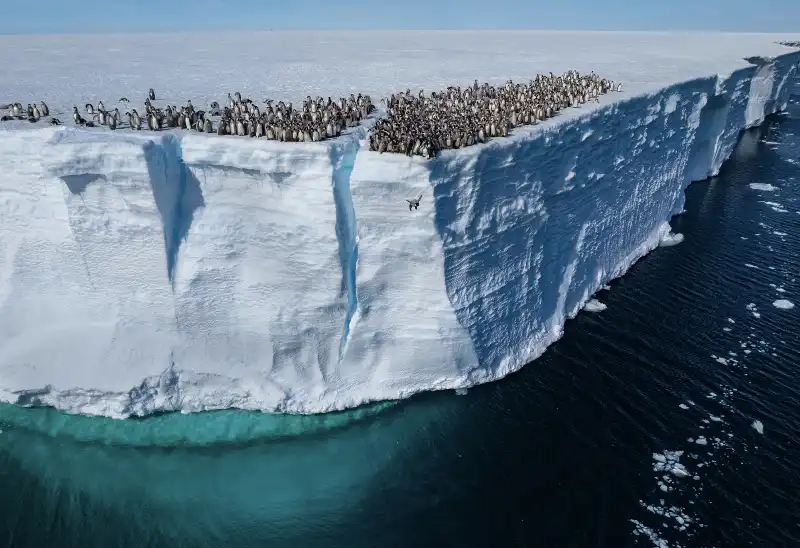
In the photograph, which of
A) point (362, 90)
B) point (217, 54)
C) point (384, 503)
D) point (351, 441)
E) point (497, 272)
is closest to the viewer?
point (384, 503)

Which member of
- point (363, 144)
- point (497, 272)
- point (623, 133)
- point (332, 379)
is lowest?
point (332, 379)

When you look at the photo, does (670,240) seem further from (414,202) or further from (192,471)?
(192,471)

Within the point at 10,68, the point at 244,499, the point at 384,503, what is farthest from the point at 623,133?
the point at 10,68

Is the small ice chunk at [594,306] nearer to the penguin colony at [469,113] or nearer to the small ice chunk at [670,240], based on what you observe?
the penguin colony at [469,113]

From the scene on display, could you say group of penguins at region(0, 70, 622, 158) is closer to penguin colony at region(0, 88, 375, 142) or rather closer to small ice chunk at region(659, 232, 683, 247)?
penguin colony at region(0, 88, 375, 142)

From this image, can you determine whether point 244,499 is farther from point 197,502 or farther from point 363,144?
point 363,144

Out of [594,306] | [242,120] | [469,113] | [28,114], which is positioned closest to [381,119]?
[469,113]
